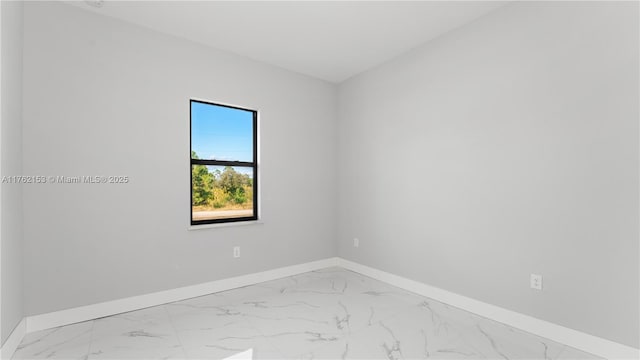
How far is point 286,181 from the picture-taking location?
3.80m

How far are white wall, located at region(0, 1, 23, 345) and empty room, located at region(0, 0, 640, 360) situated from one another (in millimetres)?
25

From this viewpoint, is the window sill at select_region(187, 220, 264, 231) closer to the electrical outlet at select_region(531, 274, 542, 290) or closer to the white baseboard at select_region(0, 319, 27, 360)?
the white baseboard at select_region(0, 319, 27, 360)

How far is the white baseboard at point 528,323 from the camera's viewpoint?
1.96 meters

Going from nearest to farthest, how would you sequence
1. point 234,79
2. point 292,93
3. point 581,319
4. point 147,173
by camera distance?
point 581,319 → point 147,173 → point 234,79 → point 292,93

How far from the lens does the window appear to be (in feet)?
10.6

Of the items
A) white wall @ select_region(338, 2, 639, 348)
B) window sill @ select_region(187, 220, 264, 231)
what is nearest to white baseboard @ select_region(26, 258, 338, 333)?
window sill @ select_region(187, 220, 264, 231)

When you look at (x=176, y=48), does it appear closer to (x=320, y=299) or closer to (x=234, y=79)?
(x=234, y=79)

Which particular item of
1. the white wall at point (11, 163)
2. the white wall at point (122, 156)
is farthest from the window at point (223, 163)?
the white wall at point (11, 163)

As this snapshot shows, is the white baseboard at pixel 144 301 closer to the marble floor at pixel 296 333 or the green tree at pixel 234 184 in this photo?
the marble floor at pixel 296 333

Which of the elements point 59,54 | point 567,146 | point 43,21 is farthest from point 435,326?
point 43,21

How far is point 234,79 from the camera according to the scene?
3.38 meters

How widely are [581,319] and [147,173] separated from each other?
3.62m

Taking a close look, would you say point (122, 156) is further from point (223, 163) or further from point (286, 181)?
point (286, 181)

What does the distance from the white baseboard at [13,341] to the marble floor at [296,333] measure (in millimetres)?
45
